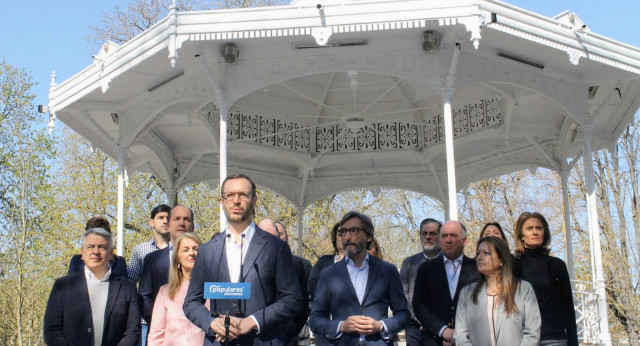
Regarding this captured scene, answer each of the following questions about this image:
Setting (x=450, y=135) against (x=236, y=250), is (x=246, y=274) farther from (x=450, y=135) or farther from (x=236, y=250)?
(x=450, y=135)

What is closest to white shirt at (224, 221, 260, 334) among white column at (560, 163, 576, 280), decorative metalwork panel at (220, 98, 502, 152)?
decorative metalwork panel at (220, 98, 502, 152)

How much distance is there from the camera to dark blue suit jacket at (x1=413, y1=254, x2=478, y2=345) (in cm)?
611

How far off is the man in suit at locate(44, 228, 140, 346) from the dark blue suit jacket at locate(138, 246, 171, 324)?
1.22ft

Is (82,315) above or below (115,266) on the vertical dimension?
below

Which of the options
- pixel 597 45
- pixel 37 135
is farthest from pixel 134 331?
pixel 37 135

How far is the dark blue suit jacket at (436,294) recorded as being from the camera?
611cm

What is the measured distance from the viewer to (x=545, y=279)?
593 cm

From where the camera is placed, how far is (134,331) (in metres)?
5.70

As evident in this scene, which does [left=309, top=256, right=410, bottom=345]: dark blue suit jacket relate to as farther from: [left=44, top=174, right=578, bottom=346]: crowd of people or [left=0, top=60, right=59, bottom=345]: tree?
[left=0, top=60, right=59, bottom=345]: tree

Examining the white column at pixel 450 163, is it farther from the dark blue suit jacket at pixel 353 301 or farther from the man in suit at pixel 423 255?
the dark blue suit jacket at pixel 353 301

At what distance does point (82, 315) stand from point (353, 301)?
2.09 m

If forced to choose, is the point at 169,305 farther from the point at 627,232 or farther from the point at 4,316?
the point at 4,316

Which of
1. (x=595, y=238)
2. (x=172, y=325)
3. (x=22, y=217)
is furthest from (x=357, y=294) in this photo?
(x=22, y=217)

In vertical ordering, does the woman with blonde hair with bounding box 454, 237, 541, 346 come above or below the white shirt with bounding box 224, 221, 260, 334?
below
